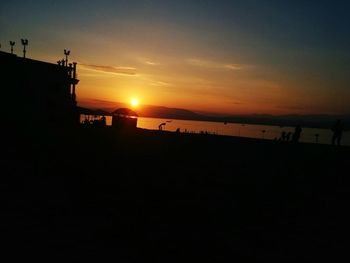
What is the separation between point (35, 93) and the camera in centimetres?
2858

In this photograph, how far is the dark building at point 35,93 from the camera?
26.8 metres

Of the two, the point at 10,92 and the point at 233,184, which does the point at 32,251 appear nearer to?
the point at 233,184

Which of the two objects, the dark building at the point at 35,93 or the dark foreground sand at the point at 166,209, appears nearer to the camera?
the dark foreground sand at the point at 166,209

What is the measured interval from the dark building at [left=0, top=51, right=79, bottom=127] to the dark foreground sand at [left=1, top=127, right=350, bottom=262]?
41.5ft

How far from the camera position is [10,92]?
88.9 ft

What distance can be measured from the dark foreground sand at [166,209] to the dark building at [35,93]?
12.6m

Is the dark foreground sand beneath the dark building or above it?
beneath

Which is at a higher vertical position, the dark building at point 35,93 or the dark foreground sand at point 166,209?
the dark building at point 35,93

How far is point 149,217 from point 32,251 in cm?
266

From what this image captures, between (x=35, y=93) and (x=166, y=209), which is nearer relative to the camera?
(x=166, y=209)

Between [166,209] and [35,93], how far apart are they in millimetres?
23682

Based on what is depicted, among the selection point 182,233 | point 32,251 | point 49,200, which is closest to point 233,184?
point 182,233

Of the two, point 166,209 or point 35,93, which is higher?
point 35,93

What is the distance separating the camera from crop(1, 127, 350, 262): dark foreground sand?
5970 millimetres
